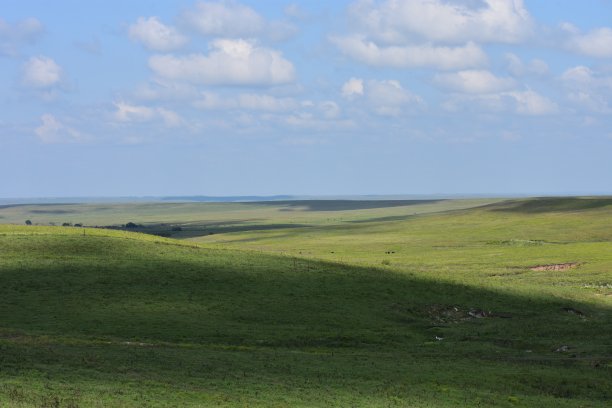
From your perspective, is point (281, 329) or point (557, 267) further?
point (557, 267)

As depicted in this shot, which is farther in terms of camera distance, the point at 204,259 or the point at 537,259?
the point at 537,259

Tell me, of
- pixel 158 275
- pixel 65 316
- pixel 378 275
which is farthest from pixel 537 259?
pixel 65 316

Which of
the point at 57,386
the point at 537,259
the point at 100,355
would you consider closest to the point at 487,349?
the point at 100,355

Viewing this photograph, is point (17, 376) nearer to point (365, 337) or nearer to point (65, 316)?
point (65, 316)

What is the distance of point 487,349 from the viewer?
2282 inches

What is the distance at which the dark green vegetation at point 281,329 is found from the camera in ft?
127

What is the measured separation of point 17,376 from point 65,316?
83.1 ft

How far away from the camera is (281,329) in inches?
2466

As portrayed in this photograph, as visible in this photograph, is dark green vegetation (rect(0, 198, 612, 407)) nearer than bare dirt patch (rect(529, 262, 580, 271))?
Yes

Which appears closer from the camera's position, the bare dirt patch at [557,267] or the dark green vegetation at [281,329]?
the dark green vegetation at [281,329]

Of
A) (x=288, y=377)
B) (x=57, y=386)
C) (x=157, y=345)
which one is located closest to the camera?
(x=57, y=386)

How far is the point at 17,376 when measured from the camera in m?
36.7

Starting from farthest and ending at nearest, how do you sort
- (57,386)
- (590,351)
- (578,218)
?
1. (578,218)
2. (590,351)
3. (57,386)

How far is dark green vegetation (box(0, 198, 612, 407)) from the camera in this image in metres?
38.8
